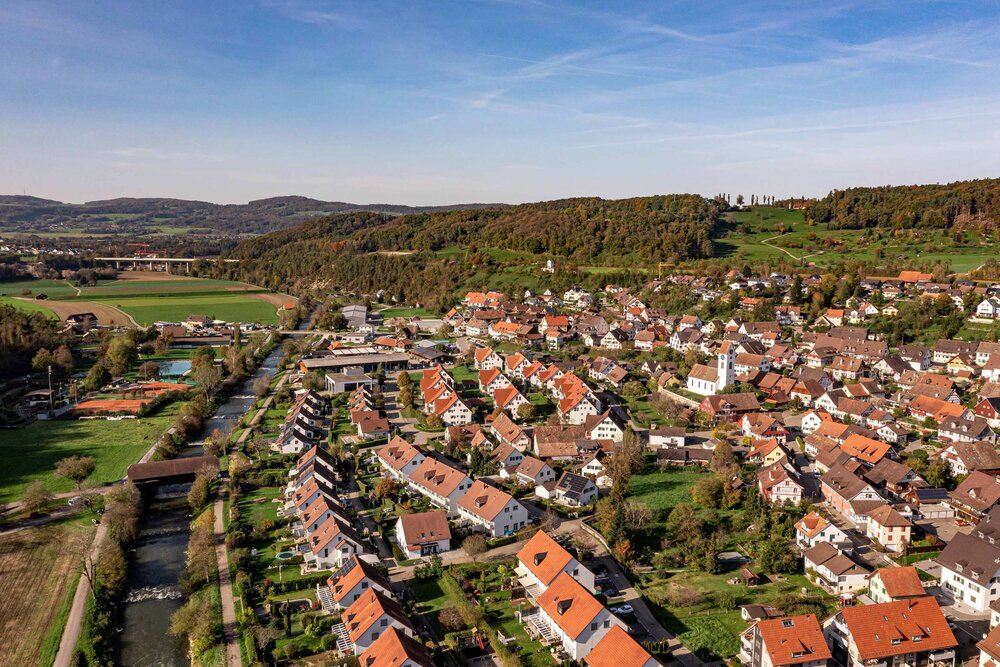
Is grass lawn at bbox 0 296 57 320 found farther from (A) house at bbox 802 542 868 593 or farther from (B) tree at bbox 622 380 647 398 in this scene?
(A) house at bbox 802 542 868 593

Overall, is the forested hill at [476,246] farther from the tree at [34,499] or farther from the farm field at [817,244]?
the tree at [34,499]

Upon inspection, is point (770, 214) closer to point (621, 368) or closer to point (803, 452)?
point (621, 368)

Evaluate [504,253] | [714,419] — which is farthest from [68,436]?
[504,253]

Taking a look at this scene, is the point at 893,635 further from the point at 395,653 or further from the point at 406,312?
the point at 406,312

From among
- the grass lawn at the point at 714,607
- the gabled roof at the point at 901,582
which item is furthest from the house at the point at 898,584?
the grass lawn at the point at 714,607

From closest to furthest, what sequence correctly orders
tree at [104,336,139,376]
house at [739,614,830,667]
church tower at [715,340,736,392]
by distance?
house at [739,614,830,667] → church tower at [715,340,736,392] → tree at [104,336,139,376]

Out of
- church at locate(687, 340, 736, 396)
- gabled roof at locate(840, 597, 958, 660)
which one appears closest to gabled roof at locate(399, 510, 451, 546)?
gabled roof at locate(840, 597, 958, 660)
